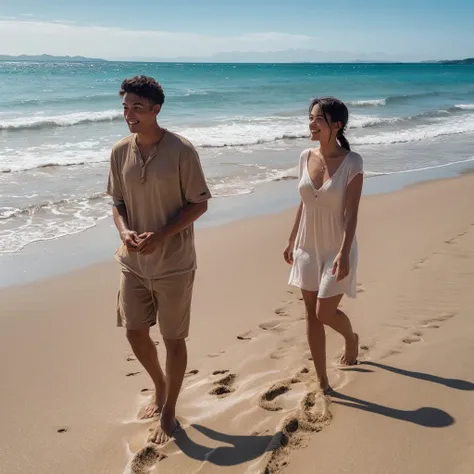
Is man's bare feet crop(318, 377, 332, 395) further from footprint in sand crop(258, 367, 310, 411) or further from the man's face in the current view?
the man's face

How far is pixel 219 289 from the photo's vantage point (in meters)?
5.89

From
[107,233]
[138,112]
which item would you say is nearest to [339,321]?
[138,112]

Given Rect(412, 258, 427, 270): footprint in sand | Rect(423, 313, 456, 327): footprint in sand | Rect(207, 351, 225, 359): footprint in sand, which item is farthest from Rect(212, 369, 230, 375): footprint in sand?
Rect(412, 258, 427, 270): footprint in sand

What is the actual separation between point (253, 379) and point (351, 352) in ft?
2.28

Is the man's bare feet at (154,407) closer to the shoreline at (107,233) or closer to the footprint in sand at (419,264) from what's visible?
the shoreline at (107,233)

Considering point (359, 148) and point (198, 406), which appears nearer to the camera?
point (198, 406)

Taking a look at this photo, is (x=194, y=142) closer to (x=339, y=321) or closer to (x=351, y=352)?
(x=351, y=352)

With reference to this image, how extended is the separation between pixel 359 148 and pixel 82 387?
13340mm

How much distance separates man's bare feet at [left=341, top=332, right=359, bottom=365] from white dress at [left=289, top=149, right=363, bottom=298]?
0.54 m

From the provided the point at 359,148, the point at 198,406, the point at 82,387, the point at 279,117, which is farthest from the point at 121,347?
the point at 279,117

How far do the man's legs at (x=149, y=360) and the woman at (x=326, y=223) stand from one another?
96cm

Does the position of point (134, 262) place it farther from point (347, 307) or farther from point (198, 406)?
point (347, 307)

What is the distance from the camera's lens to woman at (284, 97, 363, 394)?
→ 139 inches

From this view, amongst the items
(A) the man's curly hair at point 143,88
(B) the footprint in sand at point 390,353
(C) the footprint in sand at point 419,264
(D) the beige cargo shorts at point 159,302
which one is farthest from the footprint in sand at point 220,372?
(C) the footprint in sand at point 419,264
